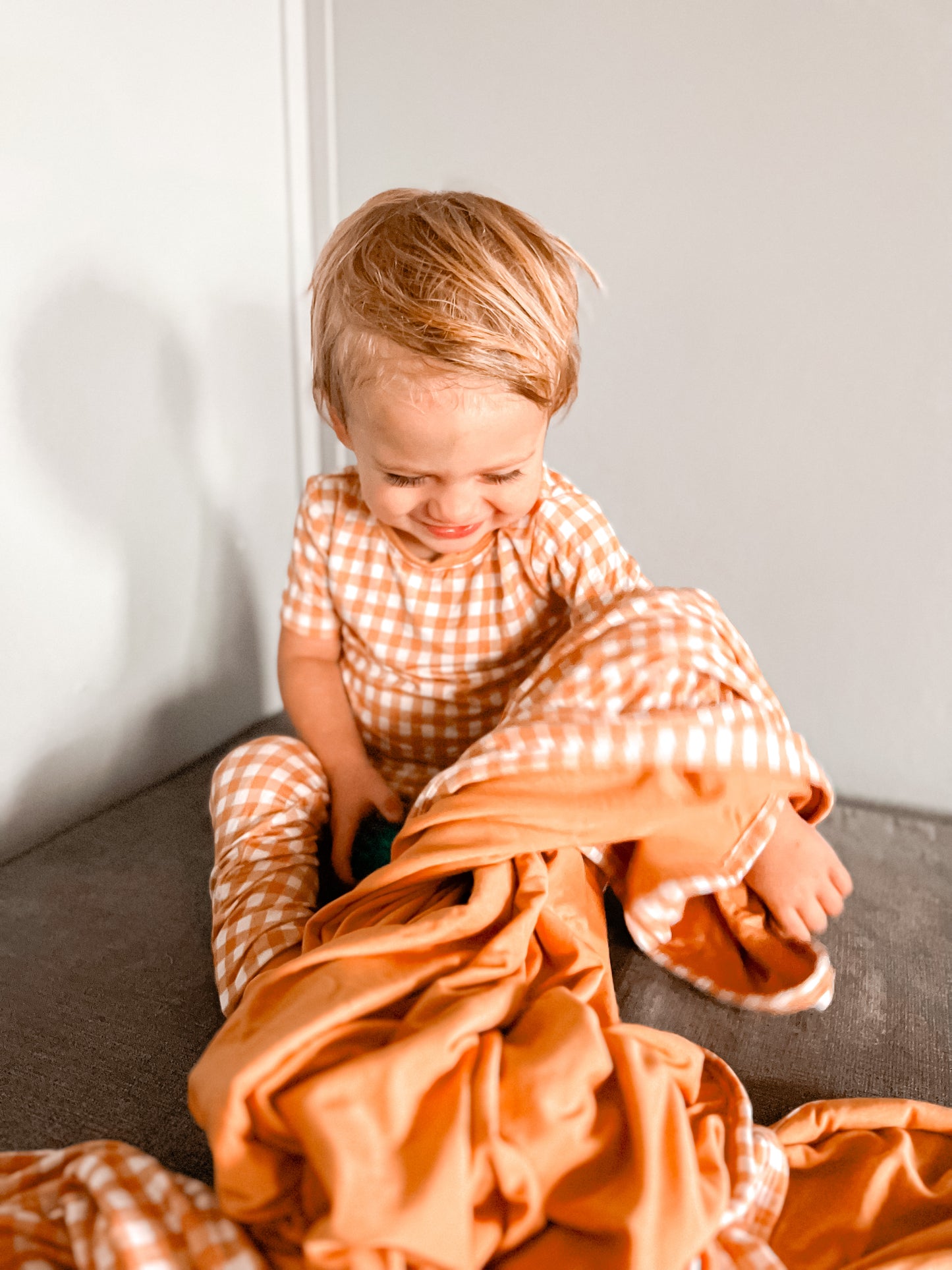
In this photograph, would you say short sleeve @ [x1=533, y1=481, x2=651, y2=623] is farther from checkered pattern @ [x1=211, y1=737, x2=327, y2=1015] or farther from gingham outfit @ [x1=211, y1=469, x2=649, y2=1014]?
checkered pattern @ [x1=211, y1=737, x2=327, y2=1015]

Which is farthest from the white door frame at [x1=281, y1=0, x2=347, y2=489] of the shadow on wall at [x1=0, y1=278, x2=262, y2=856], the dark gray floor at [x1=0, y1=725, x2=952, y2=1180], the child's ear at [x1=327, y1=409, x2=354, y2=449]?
the dark gray floor at [x1=0, y1=725, x2=952, y2=1180]

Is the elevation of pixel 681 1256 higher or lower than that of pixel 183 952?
higher

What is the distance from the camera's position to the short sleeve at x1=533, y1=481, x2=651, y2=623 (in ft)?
2.63

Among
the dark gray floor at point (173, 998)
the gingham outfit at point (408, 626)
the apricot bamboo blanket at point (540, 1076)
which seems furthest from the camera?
the gingham outfit at point (408, 626)

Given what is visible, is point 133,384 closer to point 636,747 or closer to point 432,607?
point 432,607

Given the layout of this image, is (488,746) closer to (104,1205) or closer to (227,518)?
(104,1205)

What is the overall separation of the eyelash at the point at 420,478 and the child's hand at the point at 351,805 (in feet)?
0.94

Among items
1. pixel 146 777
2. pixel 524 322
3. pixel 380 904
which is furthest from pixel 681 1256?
pixel 146 777

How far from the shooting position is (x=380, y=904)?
23.8 inches

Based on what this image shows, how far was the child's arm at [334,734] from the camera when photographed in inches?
32.3

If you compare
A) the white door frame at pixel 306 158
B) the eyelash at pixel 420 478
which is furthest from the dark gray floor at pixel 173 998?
the white door frame at pixel 306 158

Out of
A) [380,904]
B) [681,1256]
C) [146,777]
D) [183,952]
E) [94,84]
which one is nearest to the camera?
[681,1256]

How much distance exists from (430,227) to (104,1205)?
2.14ft

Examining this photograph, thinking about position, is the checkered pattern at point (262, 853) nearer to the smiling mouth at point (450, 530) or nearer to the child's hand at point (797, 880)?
the smiling mouth at point (450, 530)
